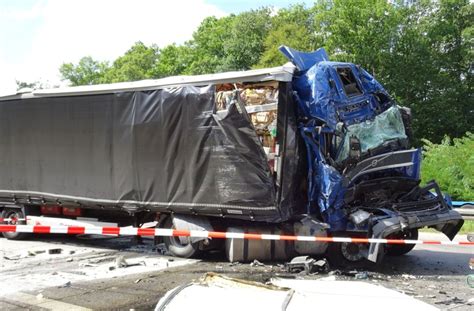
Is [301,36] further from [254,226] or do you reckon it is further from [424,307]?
[424,307]

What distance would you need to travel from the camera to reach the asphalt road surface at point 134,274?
6.15 m

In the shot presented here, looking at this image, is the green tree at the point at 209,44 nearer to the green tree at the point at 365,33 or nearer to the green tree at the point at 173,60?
the green tree at the point at 173,60

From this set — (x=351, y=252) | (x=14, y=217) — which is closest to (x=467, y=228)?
(x=351, y=252)

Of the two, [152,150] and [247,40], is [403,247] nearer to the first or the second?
[152,150]

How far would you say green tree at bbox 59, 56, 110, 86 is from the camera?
3094 inches

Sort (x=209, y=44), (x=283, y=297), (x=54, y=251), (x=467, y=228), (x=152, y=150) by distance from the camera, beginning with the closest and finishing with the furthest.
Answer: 1. (x=283, y=297)
2. (x=152, y=150)
3. (x=54, y=251)
4. (x=467, y=228)
5. (x=209, y=44)

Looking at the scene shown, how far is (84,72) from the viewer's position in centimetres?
7956

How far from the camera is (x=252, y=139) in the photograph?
309 inches

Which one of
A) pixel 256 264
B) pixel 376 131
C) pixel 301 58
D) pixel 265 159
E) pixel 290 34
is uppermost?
pixel 290 34

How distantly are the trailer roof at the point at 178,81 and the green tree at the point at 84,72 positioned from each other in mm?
69902

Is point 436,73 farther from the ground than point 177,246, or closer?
farther from the ground

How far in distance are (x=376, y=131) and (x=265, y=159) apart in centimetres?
180

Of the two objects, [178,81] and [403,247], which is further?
[403,247]

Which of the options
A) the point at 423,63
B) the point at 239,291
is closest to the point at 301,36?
the point at 423,63
